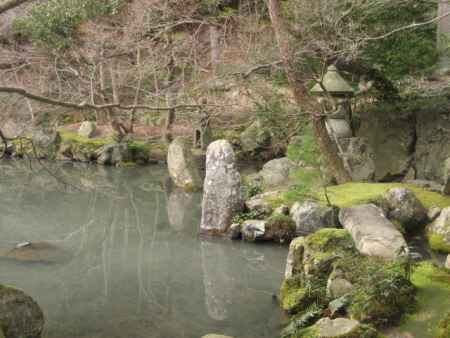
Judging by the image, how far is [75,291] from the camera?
7.05 metres

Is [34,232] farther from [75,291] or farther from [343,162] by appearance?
[343,162]

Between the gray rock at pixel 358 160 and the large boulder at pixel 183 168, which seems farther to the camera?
the large boulder at pixel 183 168

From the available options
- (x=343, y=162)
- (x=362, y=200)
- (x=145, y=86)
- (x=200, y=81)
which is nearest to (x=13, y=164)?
(x=145, y=86)

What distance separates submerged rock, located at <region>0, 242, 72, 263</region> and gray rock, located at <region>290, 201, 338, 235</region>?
3.62 meters

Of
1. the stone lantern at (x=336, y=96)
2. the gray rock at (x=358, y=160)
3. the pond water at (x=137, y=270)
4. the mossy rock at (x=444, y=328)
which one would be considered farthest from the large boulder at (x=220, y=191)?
the mossy rock at (x=444, y=328)

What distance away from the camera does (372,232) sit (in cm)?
725

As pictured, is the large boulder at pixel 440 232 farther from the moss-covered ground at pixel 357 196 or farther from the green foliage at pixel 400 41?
the green foliage at pixel 400 41

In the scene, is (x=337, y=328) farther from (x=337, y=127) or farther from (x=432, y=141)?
(x=432, y=141)

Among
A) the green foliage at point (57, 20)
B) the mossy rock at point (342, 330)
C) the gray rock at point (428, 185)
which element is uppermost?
the green foliage at point (57, 20)

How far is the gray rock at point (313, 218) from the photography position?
29.3ft

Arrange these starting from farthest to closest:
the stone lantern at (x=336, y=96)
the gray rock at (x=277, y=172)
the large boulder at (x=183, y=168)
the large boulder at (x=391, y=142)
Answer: the large boulder at (x=183, y=168) → the large boulder at (x=391, y=142) → the gray rock at (x=277, y=172) → the stone lantern at (x=336, y=96)

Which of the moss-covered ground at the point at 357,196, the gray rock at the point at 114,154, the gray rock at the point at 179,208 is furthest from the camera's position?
the gray rock at the point at 114,154

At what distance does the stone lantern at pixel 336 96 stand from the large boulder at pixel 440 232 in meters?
2.96

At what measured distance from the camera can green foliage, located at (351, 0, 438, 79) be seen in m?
11.7
